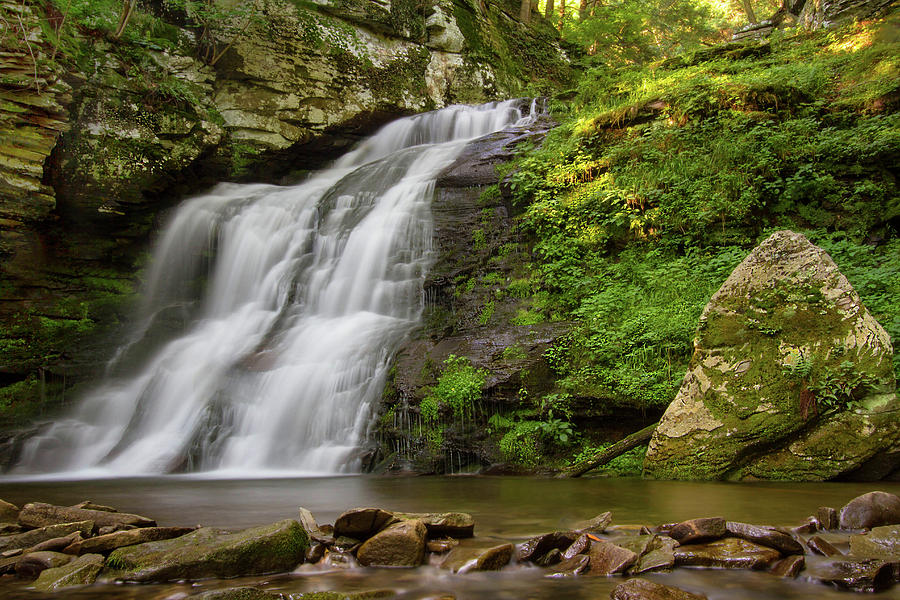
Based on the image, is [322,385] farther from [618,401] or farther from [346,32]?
[346,32]

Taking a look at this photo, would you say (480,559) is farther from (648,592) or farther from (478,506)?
(478,506)

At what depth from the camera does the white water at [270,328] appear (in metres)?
7.32

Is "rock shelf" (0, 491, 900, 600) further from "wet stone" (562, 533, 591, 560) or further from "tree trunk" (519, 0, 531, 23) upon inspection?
"tree trunk" (519, 0, 531, 23)

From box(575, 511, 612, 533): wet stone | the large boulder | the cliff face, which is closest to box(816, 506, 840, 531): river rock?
box(575, 511, 612, 533): wet stone

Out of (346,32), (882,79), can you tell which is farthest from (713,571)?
(346,32)

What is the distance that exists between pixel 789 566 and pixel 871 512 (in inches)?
36.8

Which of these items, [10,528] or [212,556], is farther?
[10,528]

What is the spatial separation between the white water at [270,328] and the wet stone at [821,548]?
506cm

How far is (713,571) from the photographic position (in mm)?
2381

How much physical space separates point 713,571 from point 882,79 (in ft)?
30.6

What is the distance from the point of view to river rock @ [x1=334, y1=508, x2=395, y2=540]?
2.86 metres

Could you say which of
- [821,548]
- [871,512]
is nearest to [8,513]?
[821,548]

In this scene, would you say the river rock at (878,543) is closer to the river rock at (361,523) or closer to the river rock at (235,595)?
the river rock at (361,523)

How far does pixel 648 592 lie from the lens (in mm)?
2021
